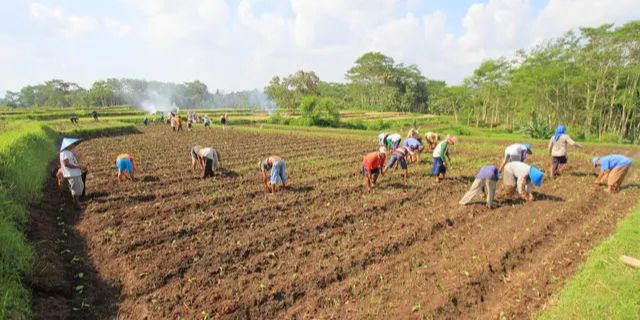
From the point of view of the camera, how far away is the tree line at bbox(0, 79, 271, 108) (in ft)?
234

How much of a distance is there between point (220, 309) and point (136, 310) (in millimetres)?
1108

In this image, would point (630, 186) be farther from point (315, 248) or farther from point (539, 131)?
point (539, 131)

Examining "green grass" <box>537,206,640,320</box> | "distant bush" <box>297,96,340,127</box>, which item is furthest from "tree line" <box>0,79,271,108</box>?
"green grass" <box>537,206,640,320</box>

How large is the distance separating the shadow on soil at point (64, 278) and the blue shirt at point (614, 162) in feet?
37.0

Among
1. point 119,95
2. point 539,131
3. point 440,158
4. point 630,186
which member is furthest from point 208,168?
point 119,95

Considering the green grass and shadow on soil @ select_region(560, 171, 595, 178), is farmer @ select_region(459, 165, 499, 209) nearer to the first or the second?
the green grass

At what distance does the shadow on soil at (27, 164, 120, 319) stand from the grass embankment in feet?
0.64

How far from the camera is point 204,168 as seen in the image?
449 inches

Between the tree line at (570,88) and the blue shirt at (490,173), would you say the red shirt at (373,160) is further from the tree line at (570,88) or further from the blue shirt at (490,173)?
the tree line at (570,88)

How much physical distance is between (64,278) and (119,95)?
90626 millimetres

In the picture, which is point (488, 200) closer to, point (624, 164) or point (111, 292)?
point (624, 164)

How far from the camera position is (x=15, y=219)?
6812mm

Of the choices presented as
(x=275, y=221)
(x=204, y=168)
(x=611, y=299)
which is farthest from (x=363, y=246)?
(x=204, y=168)

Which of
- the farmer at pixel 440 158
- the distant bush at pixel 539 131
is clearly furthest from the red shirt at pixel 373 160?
the distant bush at pixel 539 131
